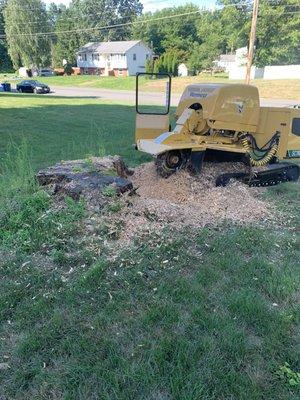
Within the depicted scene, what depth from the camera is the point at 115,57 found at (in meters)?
59.5

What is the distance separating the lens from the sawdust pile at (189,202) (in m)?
4.44

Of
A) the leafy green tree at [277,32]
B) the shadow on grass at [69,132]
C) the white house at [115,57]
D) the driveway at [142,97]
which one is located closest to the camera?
the shadow on grass at [69,132]

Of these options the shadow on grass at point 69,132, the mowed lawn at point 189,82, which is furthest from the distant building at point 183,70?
the shadow on grass at point 69,132

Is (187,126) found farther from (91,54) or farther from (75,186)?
(91,54)

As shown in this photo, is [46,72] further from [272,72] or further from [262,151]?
[262,151]

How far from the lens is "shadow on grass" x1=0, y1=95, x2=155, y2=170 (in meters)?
8.71

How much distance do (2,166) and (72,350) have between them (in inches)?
229

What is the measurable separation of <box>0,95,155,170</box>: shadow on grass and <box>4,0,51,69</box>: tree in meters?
42.4

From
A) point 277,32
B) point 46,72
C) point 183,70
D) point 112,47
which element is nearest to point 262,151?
point 277,32

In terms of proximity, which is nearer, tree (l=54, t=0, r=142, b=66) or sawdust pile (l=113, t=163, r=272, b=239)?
sawdust pile (l=113, t=163, r=272, b=239)

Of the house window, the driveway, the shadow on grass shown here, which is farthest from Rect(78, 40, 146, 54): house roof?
the shadow on grass

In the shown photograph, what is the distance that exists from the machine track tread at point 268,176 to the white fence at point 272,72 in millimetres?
34408

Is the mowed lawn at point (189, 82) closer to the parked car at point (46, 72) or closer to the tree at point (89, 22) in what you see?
the parked car at point (46, 72)

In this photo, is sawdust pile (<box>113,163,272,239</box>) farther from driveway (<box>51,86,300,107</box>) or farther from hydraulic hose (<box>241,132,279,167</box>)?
driveway (<box>51,86,300,107</box>)
